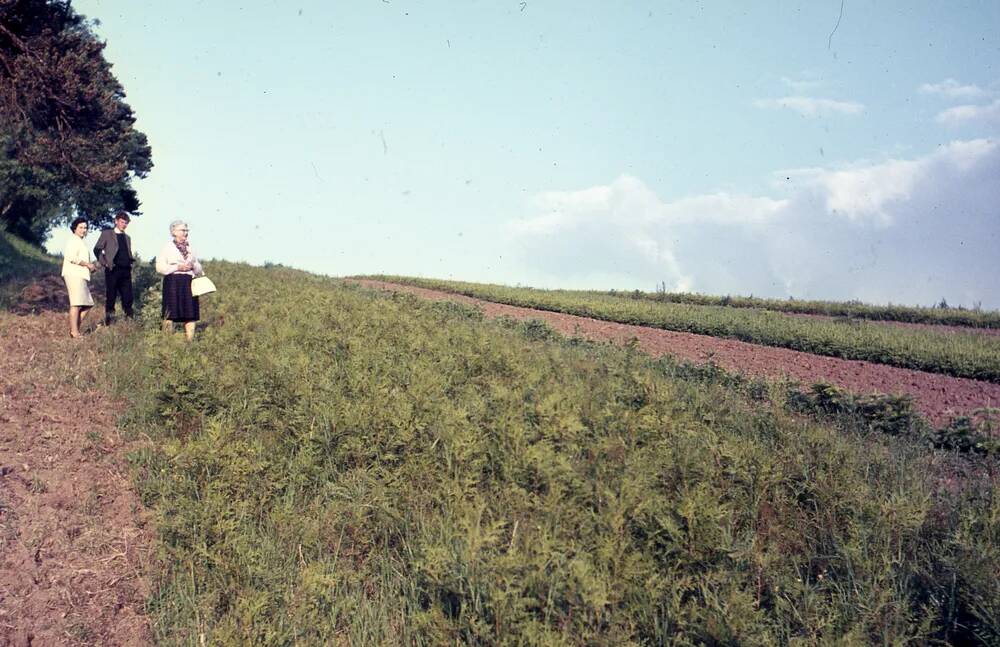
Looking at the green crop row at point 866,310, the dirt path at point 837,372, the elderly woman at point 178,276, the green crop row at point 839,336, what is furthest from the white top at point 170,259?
the green crop row at point 866,310

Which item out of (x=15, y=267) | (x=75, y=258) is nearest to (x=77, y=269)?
(x=75, y=258)

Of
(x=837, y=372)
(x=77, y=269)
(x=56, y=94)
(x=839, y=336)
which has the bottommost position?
(x=837, y=372)

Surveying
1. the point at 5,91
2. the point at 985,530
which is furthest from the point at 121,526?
the point at 5,91

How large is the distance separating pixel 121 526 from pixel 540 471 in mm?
3533

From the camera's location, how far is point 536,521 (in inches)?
193

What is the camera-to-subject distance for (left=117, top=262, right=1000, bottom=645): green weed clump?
4191mm

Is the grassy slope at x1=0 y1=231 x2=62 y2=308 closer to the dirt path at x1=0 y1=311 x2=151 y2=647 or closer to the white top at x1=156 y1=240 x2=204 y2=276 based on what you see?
the white top at x1=156 y1=240 x2=204 y2=276

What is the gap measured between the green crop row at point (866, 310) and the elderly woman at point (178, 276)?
21.4 metres

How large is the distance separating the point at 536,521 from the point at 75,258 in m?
10.5

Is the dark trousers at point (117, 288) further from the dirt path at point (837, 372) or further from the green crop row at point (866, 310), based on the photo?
the green crop row at point (866, 310)

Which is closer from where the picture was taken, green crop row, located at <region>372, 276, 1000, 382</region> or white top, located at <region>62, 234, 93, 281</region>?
white top, located at <region>62, 234, 93, 281</region>

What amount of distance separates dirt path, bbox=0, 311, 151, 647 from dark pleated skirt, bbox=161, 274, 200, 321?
2.00 meters

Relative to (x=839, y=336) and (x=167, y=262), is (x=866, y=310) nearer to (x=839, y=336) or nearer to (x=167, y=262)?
(x=839, y=336)

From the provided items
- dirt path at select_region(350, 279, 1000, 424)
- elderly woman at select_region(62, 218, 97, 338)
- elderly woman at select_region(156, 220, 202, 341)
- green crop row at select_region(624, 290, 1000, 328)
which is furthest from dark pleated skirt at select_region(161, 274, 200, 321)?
green crop row at select_region(624, 290, 1000, 328)
